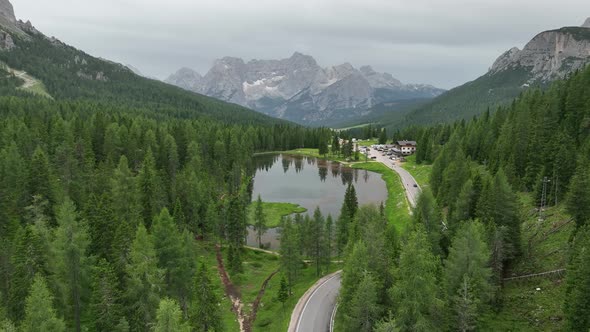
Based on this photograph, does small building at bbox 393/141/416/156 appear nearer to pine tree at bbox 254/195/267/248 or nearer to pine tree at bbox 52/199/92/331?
pine tree at bbox 254/195/267/248

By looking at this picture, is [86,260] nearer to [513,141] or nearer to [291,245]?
[291,245]

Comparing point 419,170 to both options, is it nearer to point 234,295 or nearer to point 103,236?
point 234,295

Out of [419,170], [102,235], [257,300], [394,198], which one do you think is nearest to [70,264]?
[102,235]

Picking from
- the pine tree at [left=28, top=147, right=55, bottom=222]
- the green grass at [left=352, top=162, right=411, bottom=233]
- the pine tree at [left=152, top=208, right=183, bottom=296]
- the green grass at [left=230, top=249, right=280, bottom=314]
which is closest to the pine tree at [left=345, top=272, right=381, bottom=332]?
the green grass at [left=230, top=249, right=280, bottom=314]

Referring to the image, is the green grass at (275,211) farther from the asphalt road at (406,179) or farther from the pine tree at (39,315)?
the pine tree at (39,315)

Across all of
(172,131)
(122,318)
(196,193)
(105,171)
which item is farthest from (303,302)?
(172,131)

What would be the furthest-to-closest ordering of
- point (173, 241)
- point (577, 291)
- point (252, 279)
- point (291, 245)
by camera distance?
1. point (252, 279)
2. point (291, 245)
3. point (173, 241)
4. point (577, 291)

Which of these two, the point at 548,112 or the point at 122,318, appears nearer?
the point at 122,318

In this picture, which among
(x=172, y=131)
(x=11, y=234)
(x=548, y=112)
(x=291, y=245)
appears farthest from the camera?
(x=172, y=131)
